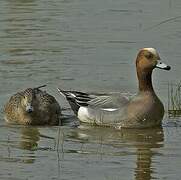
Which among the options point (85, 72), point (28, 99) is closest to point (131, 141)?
point (28, 99)

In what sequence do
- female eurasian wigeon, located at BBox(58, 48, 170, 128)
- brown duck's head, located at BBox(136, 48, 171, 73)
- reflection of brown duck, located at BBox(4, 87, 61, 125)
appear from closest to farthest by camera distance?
1. female eurasian wigeon, located at BBox(58, 48, 170, 128)
2. brown duck's head, located at BBox(136, 48, 171, 73)
3. reflection of brown duck, located at BBox(4, 87, 61, 125)

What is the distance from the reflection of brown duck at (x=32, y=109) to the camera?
11.8m

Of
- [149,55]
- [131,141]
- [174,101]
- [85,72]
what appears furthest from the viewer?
[85,72]

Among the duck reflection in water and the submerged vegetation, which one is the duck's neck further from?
the duck reflection in water

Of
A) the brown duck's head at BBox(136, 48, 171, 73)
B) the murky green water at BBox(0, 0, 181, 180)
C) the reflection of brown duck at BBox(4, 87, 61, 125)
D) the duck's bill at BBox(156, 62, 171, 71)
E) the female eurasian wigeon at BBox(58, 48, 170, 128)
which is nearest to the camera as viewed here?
the murky green water at BBox(0, 0, 181, 180)

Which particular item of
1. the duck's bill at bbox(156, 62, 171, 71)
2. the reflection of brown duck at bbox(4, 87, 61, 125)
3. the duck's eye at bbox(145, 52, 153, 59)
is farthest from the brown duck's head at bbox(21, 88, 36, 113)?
the duck's bill at bbox(156, 62, 171, 71)

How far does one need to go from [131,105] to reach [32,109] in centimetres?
121

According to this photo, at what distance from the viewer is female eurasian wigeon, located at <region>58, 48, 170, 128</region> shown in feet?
37.7

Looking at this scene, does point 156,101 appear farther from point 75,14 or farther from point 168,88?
point 75,14

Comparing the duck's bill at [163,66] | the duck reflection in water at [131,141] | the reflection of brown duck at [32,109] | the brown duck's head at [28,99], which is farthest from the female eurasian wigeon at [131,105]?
the brown duck's head at [28,99]

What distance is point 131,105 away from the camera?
11.6m

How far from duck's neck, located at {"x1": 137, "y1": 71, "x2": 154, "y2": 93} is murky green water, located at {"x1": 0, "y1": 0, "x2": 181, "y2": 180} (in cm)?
45

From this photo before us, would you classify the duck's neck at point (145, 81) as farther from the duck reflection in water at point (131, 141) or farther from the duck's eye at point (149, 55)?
the duck reflection in water at point (131, 141)

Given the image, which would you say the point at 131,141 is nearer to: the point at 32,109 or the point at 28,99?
the point at 32,109
